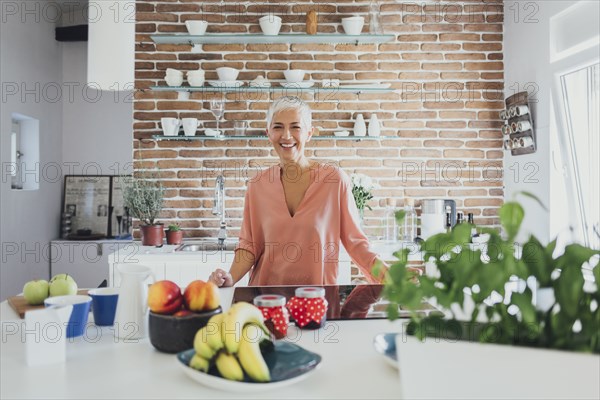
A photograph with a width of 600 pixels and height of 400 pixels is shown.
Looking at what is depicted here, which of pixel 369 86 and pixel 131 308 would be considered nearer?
pixel 131 308

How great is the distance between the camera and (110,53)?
7.38ft

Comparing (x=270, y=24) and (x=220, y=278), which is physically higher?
(x=270, y=24)

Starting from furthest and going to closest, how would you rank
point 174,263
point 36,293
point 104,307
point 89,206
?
point 89,206
point 174,263
point 36,293
point 104,307

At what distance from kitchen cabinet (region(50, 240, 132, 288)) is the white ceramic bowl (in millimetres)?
2585

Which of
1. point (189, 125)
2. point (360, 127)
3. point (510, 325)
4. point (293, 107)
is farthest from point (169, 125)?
point (510, 325)

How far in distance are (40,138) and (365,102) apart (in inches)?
125

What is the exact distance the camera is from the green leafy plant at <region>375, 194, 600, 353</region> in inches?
31.7

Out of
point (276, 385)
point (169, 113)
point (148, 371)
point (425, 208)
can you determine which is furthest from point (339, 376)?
point (169, 113)

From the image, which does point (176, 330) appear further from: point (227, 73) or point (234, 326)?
point (227, 73)

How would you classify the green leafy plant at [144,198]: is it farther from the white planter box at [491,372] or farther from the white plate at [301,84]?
the white planter box at [491,372]

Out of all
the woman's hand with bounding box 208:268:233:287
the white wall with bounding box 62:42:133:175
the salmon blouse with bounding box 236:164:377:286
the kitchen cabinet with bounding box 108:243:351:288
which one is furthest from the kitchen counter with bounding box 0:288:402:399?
the white wall with bounding box 62:42:133:175

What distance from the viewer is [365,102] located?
3867mm

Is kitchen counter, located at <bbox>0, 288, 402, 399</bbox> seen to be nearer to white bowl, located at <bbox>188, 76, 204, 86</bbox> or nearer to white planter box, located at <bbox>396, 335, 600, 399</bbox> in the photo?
white planter box, located at <bbox>396, 335, 600, 399</bbox>

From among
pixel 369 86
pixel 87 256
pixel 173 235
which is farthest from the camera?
pixel 87 256
